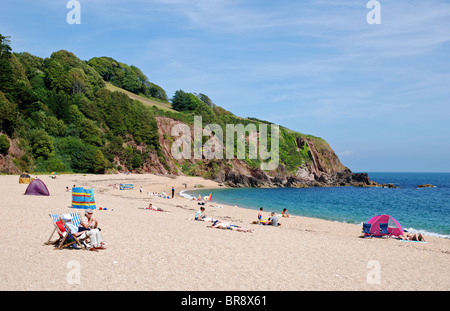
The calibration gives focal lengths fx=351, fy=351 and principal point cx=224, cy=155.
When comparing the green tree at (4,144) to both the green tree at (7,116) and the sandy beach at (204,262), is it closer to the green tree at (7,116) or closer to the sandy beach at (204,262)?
the green tree at (7,116)

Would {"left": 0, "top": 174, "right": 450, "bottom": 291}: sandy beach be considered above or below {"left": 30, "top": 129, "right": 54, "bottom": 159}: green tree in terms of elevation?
below

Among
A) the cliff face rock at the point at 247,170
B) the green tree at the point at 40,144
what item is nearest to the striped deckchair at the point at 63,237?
the green tree at the point at 40,144

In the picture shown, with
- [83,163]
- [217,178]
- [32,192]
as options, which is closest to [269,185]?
[217,178]

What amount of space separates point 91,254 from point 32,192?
48.8ft

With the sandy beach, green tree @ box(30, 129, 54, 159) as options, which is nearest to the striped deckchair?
the sandy beach

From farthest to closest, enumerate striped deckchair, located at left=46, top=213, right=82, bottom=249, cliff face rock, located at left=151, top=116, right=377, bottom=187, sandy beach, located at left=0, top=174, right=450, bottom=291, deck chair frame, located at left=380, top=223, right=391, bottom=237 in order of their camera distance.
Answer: cliff face rock, located at left=151, top=116, right=377, bottom=187 → deck chair frame, located at left=380, top=223, right=391, bottom=237 → striped deckchair, located at left=46, top=213, right=82, bottom=249 → sandy beach, located at left=0, top=174, right=450, bottom=291

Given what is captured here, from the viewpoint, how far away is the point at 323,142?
4441 inches

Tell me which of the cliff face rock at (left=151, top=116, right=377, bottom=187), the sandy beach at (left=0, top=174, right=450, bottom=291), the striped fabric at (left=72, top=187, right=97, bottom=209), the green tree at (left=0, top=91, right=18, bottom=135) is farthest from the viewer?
the cliff face rock at (left=151, top=116, right=377, bottom=187)

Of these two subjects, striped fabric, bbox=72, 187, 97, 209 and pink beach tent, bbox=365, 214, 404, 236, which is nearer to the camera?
pink beach tent, bbox=365, 214, 404, 236

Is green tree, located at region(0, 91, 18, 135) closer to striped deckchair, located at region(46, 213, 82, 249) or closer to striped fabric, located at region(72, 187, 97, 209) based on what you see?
striped fabric, located at region(72, 187, 97, 209)

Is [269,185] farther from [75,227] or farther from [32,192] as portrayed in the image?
[75,227]

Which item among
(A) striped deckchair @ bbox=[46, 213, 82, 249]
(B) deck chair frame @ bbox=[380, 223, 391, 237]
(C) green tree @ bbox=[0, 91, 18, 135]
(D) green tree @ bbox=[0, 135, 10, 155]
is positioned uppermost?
(C) green tree @ bbox=[0, 91, 18, 135]

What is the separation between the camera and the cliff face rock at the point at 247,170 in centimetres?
7325

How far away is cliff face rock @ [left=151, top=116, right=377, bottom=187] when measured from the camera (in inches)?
2884
